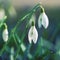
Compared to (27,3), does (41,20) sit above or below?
below

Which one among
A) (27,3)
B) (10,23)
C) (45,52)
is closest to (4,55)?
(45,52)

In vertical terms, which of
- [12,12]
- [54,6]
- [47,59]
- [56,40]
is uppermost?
[54,6]

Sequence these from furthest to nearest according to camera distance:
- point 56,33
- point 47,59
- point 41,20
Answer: point 56,33 < point 47,59 < point 41,20

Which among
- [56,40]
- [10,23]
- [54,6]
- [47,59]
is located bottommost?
[47,59]

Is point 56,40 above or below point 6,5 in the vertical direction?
below

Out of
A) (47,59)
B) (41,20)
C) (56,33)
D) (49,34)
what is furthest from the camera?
(49,34)

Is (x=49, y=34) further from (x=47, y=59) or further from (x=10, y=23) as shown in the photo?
(x=10, y=23)

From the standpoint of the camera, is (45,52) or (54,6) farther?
(54,6)

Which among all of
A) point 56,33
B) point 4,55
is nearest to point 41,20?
point 4,55

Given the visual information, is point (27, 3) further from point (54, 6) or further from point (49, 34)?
point (49, 34)
